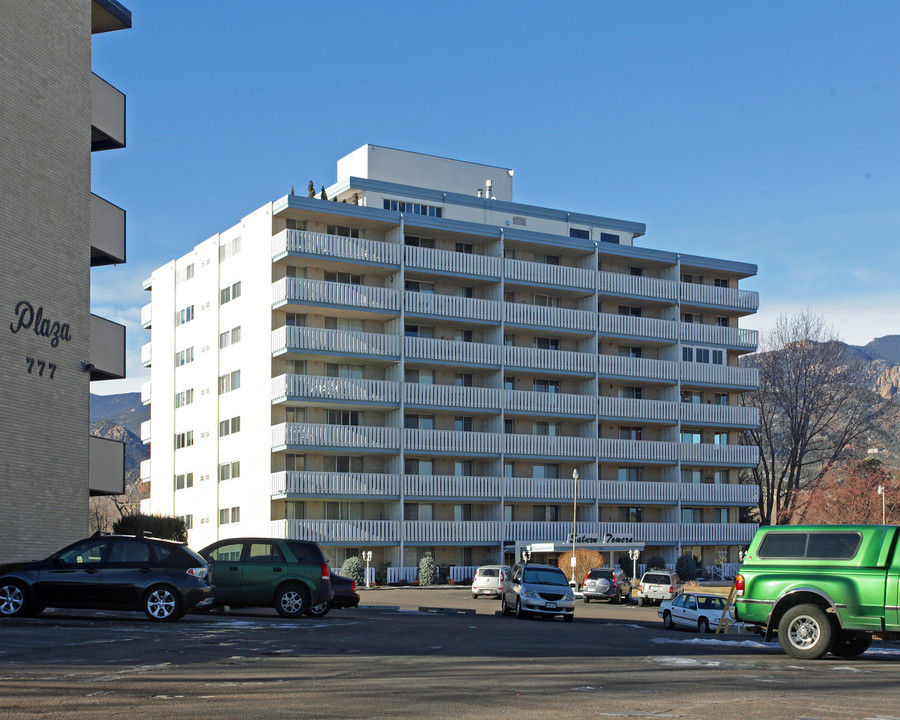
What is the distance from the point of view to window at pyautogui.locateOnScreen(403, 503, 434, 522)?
60.0m

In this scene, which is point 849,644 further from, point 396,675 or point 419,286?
point 419,286

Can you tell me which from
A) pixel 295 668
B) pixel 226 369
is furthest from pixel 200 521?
pixel 295 668

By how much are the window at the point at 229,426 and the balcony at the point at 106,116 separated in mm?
→ 24650

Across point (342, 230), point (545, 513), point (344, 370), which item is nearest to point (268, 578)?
point (344, 370)

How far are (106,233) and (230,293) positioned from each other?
27.4 m

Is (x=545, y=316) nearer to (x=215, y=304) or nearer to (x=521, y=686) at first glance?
(x=215, y=304)

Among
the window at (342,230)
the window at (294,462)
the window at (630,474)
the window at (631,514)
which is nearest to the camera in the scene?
the window at (294,462)

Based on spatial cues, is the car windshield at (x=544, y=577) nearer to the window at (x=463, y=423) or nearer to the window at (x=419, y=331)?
the window at (x=419, y=331)

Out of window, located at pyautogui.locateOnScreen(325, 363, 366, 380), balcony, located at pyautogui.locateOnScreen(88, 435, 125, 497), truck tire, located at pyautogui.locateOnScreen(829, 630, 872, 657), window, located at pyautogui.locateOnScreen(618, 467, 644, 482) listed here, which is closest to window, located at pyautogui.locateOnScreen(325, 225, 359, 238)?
window, located at pyautogui.locateOnScreen(325, 363, 366, 380)

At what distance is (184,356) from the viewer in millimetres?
67375

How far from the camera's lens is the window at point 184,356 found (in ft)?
218

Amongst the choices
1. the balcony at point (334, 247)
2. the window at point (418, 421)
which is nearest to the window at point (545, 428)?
the window at point (418, 421)

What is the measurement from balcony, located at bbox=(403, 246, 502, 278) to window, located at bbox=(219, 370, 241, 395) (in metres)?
11.0

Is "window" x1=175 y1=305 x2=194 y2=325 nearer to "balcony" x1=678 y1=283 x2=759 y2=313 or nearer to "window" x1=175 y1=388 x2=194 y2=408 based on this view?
"window" x1=175 y1=388 x2=194 y2=408
